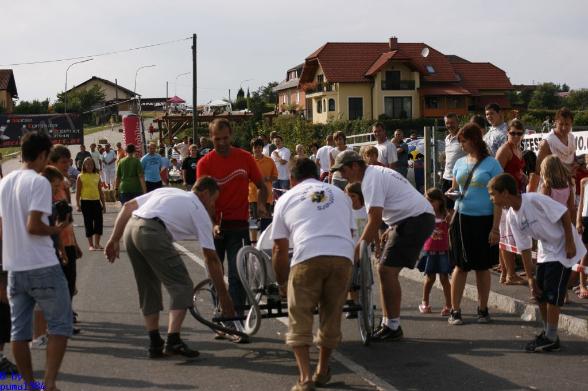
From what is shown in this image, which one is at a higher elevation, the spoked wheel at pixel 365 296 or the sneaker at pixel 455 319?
the spoked wheel at pixel 365 296

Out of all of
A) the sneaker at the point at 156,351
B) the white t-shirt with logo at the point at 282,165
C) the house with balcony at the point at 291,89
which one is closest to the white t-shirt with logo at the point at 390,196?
the sneaker at the point at 156,351

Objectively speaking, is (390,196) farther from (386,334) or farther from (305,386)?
(305,386)

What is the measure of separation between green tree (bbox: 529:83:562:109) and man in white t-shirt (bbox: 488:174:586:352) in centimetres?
10392

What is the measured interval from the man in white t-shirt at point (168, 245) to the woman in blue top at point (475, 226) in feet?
8.50

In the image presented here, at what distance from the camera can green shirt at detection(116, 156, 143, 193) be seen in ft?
59.9

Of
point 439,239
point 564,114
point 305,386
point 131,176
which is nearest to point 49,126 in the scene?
point 131,176

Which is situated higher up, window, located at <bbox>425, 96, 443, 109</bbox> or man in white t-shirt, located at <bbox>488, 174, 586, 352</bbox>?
window, located at <bbox>425, 96, 443, 109</bbox>

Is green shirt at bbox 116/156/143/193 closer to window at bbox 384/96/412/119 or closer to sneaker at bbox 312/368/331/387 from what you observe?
sneaker at bbox 312/368/331/387

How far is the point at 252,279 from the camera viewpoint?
8305 millimetres

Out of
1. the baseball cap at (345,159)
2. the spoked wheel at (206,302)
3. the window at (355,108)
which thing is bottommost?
the spoked wheel at (206,302)

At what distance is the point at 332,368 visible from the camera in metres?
7.33

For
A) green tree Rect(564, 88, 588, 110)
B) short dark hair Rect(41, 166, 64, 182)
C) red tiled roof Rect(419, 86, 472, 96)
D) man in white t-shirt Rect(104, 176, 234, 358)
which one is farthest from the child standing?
green tree Rect(564, 88, 588, 110)

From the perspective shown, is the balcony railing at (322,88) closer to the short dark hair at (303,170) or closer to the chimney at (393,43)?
the chimney at (393,43)

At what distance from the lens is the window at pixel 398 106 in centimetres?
8494
